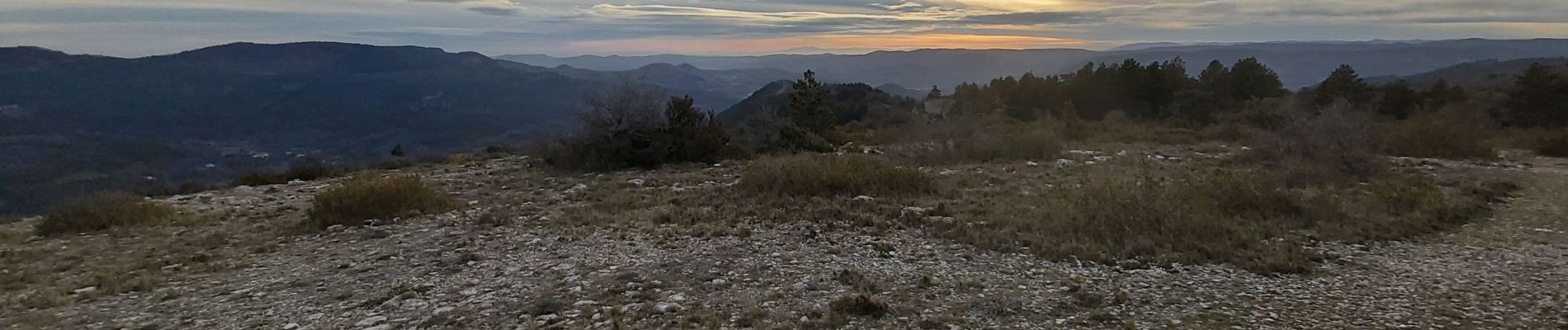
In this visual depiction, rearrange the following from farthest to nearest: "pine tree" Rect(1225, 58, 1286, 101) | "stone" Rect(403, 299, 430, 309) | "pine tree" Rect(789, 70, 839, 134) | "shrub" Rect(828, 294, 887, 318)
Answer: "pine tree" Rect(1225, 58, 1286, 101), "pine tree" Rect(789, 70, 839, 134), "stone" Rect(403, 299, 430, 309), "shrub" Rect(828, 294, 887, 318)

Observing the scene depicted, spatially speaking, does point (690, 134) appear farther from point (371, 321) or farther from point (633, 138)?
point (371, 321)

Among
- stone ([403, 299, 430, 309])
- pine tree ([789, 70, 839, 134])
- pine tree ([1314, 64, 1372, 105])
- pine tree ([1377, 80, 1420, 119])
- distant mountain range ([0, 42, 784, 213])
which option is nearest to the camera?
stone ([403, 299, 430, 309])

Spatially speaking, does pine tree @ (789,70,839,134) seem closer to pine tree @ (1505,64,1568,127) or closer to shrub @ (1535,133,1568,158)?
shrub @ (1535,133,1568,158)

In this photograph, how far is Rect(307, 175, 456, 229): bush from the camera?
9.85 metres

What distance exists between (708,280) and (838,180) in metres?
4.68

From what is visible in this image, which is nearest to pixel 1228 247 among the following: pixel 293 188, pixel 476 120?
pixel 293 188

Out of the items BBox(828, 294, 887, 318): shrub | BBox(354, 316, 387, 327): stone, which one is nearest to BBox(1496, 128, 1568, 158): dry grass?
BBox(828, 294, 887, 318): shrub

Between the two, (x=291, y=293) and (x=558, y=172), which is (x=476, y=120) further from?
(x=291, y=293)

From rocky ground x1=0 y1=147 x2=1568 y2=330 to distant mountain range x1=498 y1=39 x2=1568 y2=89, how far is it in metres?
58.3

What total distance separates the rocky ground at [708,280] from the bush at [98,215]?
1.27ft

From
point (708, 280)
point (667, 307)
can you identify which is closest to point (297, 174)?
point (708, 280)

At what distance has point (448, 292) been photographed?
254 inches

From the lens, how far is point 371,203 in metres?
10.1

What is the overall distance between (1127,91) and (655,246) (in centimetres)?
2549
